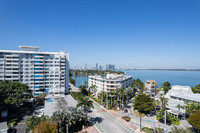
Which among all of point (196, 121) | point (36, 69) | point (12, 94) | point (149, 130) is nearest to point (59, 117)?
point (149, 130)

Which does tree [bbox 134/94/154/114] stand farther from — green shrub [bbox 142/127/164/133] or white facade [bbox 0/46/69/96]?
white facade [bbox 0/46/69/96]

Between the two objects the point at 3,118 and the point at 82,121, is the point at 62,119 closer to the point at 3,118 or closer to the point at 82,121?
the point at 82,121

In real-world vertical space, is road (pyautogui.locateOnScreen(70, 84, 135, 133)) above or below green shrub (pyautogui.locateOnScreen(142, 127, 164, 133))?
below

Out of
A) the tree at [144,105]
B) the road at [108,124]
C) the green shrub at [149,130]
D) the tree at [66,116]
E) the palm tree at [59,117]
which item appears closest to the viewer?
the palm tree at [59,117]

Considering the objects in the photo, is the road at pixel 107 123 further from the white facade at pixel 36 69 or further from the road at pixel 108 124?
the white facade at pixel 36 69

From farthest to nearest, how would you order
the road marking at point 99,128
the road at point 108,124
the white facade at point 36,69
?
the white facade at point 36,69
the road at point 108,124
the road marking at point 99,128

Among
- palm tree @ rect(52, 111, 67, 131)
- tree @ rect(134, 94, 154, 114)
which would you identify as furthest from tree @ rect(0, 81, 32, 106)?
tree @ rect(134, 94, 154, 114)

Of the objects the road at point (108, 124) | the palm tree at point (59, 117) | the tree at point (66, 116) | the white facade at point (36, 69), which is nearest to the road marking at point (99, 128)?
the road at point (108, 124)

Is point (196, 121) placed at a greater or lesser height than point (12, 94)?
lesser

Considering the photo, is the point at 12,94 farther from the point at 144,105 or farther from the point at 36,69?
the point at 144,105
